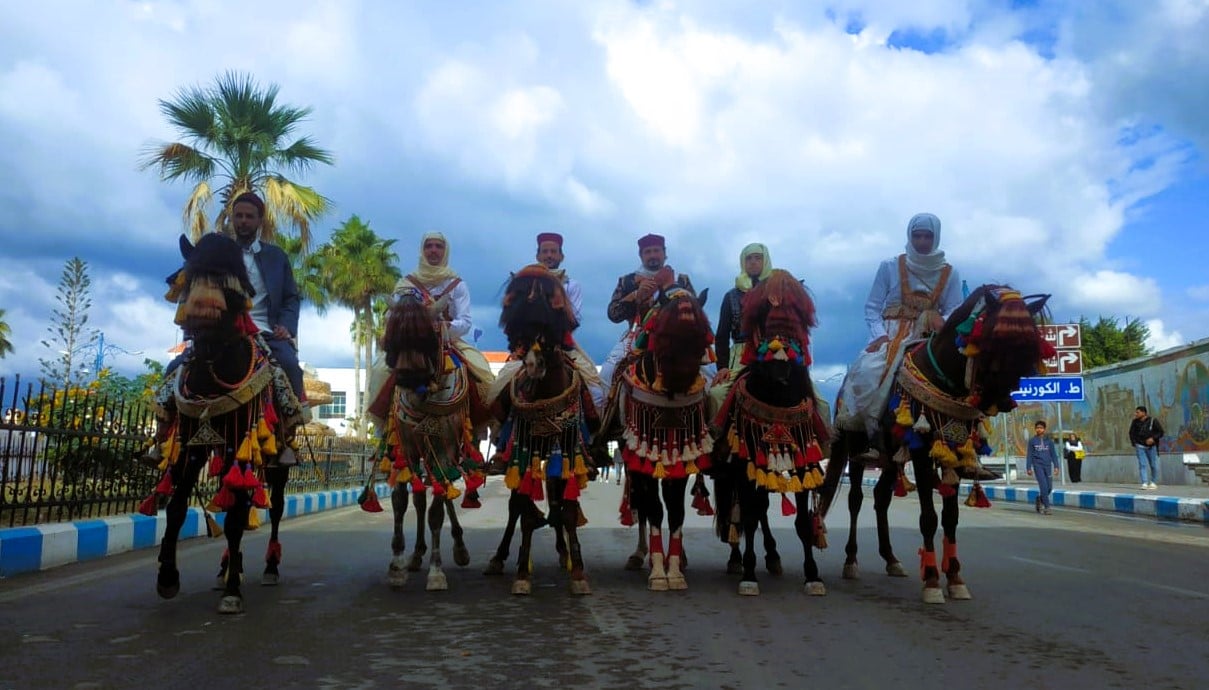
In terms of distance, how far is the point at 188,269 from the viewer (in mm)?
5684

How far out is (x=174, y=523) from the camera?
228 inches

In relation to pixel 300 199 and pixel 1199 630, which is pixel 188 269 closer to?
pixel 1199 630

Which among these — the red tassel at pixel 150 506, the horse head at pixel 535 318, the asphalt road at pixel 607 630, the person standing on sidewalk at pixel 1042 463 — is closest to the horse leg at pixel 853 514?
the asphalt road at pixel 607 630

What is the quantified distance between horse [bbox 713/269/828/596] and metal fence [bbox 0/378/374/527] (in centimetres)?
346

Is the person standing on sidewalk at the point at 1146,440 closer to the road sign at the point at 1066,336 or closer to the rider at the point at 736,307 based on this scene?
the road sign at the point at 1066,336

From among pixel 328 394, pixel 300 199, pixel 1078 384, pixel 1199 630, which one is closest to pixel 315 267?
pixel 328 394

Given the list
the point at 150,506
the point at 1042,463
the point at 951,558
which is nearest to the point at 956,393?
the point at 951,558

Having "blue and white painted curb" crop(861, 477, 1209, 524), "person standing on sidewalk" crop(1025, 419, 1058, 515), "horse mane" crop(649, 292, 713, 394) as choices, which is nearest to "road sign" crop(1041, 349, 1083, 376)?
"blue and white painted curb" crop(861, 477, 1209, 524)

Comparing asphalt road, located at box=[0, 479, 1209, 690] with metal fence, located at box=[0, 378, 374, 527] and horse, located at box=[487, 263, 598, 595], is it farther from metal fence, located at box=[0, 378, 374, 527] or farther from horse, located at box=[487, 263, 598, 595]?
metal fence, located at box=[0, 378, 374, 527]

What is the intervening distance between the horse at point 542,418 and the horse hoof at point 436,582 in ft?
1.82

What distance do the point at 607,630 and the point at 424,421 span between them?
240cm

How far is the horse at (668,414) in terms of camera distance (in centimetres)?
650

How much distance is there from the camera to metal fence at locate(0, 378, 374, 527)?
340 inches

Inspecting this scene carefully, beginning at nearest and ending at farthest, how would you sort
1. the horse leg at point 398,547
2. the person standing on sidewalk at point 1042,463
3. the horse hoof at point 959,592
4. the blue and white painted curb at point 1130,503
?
the horse hoof at point 959,592 → the horse leg at point 398,547 → the blue and white painted curb at point 1130,503 → the person standing on sidewalk at point 1042,463
